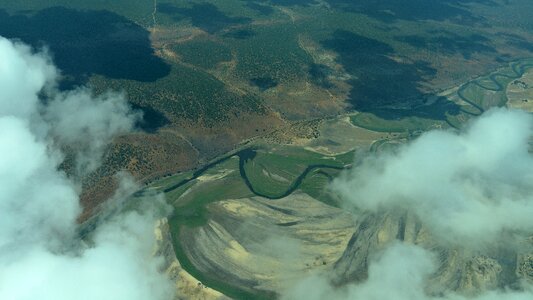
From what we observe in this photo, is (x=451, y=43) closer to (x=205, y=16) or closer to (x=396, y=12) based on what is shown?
(x=396, y=12)

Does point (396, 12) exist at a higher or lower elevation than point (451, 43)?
higher

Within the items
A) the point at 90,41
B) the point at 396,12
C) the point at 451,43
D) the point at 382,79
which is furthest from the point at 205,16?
the point at 451,43

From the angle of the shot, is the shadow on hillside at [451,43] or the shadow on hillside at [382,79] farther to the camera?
the shadow on hillside at [451,43]

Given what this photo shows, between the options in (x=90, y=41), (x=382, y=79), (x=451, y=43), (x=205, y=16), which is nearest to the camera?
(x=382, y=79)

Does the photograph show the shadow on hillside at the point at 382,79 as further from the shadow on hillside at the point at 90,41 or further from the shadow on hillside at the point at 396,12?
the shadow on hillside at the point at 90,41

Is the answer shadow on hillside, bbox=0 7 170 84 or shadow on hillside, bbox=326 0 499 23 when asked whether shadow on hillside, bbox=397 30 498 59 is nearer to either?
shadow on hillside, bbox=326 0 499 23

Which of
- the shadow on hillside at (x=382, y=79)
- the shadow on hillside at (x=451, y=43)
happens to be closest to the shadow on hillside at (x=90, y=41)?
the shadow on hillside at (x=382, y=79)

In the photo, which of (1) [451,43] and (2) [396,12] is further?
(2) [396,12]

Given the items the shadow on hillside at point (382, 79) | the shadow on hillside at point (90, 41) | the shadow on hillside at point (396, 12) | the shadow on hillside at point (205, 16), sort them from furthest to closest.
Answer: the shadow on hillside at point (396, 12) < the shadow on hillside at point (205, 16) < the shadow on hillside at point (382, 79) < the shadow on hillside at point (90, 41)

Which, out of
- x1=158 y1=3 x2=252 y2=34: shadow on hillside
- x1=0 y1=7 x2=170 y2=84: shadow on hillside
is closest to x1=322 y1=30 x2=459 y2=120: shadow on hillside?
x1=158 y1=3 x2=252 y2=34: shadow on hillside

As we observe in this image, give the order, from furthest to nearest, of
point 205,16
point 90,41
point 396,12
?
point 396,12, point 205,16, point 90,41

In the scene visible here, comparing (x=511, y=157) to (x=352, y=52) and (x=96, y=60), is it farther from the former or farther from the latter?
(x=96, y=60)
